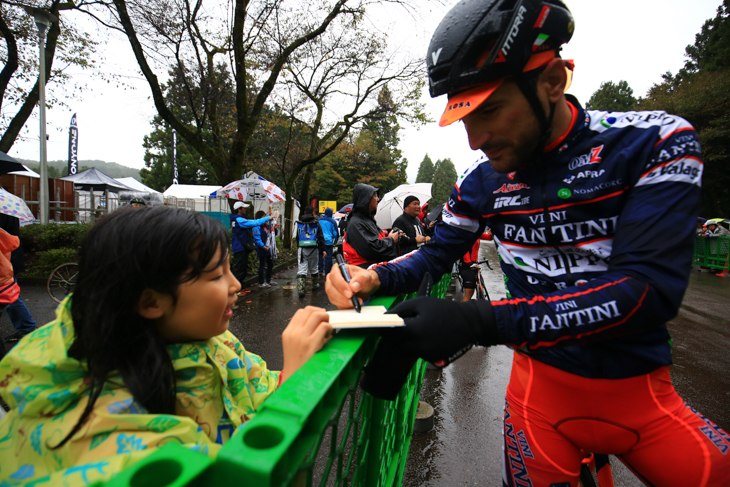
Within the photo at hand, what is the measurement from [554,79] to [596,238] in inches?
21.7

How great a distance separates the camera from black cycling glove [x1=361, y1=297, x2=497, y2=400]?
0.99m

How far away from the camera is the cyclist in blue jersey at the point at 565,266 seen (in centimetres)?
99

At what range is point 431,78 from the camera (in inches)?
53.7

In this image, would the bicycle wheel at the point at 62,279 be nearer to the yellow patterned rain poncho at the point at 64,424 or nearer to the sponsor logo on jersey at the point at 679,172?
the yellow patterned rain poncho at the point at 64,424

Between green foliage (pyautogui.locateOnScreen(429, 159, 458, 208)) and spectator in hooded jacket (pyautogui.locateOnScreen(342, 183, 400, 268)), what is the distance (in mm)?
63982

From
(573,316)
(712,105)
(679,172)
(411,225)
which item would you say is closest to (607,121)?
(679,172)

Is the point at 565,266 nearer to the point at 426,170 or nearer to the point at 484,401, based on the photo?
the point at 484,401

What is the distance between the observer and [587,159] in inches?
48.8

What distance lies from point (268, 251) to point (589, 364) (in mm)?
8311

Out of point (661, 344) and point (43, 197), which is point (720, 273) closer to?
point (661, 344)

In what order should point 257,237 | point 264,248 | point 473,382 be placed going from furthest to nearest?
point 264,248
point 257,237
point 473,382

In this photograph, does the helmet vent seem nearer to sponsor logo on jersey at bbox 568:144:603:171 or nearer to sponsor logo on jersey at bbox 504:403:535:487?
sponsor logo on jersey at bbox 568:144:603:171

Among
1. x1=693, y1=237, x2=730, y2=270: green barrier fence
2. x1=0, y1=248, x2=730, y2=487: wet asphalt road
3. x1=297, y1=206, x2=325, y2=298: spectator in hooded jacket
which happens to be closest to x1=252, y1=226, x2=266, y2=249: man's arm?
x1=297, y1=206, x2=325, y2=298: spectator in hooded jacket

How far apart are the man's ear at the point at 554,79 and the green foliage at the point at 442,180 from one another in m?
68.0
